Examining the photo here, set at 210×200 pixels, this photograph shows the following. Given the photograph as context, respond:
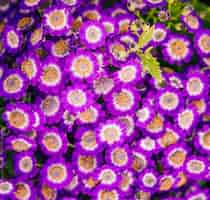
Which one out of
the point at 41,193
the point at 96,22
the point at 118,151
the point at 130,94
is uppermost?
the point at 96,22

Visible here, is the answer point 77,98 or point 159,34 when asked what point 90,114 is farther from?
point 159,34

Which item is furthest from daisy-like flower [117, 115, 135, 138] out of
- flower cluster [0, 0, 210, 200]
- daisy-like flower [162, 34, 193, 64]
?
daisy-like flower [162, 34, 193, 64]

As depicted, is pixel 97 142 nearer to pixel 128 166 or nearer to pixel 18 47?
pixel 128 166

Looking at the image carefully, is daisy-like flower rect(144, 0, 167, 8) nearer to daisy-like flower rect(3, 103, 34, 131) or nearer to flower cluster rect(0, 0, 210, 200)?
flower cluster rect(0, 0, 210, 200)

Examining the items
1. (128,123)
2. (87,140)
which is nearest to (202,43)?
(128,123)

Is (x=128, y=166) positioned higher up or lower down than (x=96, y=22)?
lower down

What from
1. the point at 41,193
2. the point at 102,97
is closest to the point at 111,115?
the point at 102,97
